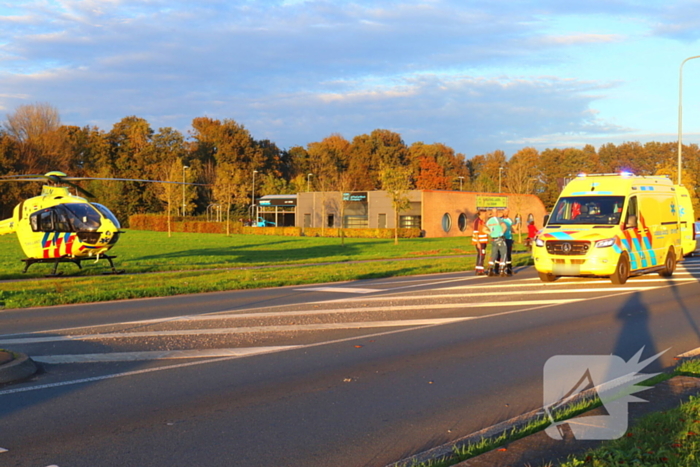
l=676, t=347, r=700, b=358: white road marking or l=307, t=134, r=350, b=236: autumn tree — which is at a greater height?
l=307, t=134, r=350, b=236: autumn tree

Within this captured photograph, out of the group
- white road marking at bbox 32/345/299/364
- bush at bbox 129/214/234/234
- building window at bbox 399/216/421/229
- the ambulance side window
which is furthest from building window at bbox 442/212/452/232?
white road marking at bbox 32/345/299/364

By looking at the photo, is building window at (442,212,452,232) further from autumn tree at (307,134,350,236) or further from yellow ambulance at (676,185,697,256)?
autumn tree at (307,134,350,236)

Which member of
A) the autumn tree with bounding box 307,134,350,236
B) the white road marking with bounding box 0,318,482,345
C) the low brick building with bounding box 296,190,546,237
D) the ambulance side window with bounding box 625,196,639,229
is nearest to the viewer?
the white road marking with bounding box 0,318,482,345

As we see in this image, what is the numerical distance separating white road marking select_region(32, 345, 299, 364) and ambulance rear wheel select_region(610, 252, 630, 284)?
33.0 ft

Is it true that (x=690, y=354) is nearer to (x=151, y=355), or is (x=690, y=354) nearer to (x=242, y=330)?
(x=242, y=330)

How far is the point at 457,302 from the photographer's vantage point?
1316 centimetres

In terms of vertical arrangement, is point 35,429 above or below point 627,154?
below

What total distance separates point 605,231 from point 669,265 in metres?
4.27

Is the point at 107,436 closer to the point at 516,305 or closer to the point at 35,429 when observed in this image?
the point at 35,429

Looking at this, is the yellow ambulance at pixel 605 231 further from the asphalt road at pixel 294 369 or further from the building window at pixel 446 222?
the building window at pixel 446 222

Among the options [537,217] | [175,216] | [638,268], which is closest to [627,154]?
[537,217]

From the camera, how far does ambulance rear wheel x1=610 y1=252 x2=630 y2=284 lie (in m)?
15.9

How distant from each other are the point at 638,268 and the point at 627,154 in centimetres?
10097

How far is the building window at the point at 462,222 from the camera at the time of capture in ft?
205
